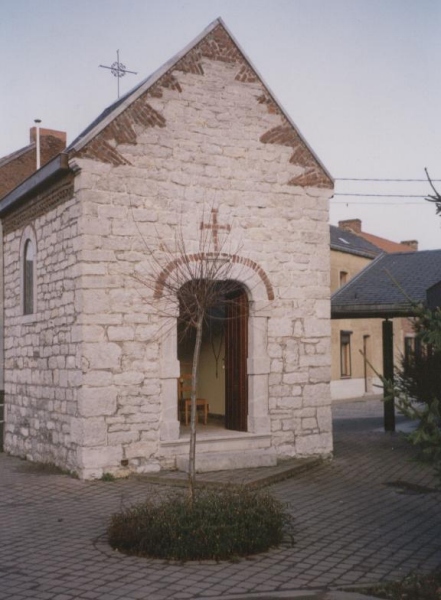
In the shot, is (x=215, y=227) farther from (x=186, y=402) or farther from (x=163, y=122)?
(x=186, y=402)

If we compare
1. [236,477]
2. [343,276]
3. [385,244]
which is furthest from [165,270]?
[385,244]

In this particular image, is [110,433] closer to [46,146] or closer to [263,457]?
[263,457]

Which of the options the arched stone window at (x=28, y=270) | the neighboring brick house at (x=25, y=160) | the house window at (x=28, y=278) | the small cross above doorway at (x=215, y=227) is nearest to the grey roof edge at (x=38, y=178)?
the arched stone window at (x=28, y=270)

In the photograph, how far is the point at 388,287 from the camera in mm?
15938

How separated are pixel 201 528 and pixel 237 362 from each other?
17.7 ft

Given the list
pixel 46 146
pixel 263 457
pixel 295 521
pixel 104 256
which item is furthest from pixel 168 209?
pixel 46 146

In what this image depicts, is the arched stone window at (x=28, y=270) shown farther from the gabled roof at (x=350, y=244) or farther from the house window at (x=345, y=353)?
the house window at (x=345, y=353)

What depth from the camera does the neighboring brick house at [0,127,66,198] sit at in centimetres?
2075

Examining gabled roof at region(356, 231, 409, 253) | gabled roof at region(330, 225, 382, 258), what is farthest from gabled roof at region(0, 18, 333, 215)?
gabled roof at region(356, 231, 409, 253)

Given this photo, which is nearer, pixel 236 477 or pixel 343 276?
pixel 236 477

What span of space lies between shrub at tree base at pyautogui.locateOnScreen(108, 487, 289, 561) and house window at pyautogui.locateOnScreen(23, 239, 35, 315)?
641cm

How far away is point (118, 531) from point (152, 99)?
6423mm

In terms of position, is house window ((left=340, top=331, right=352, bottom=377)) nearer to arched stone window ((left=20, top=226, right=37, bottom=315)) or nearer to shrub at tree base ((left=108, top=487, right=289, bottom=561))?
arched stone window ((left=20, top=226, right=37, bottom=315))

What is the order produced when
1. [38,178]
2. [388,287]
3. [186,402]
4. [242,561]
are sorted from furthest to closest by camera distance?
[388,287], [186,402], [38,178], [242,561]
